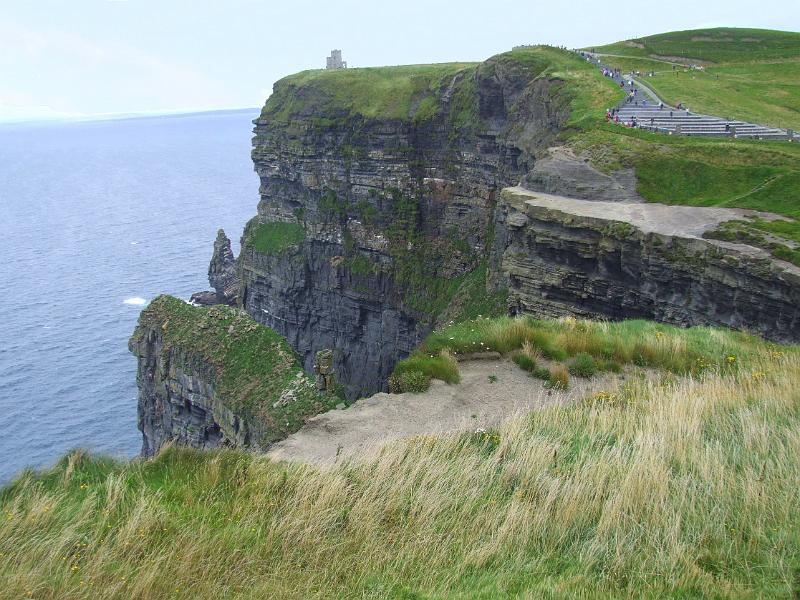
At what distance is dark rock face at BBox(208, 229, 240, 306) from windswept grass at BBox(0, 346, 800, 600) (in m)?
76.2

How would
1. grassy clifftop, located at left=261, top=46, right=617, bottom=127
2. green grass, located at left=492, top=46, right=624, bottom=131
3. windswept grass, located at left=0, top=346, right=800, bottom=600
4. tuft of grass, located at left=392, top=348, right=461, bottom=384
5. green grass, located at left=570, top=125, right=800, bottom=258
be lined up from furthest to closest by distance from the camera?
grassy clifftop, located at left=261, top=46, right=617, bottom=127 < green grass, located at left=492, top=46, right=624, bottom=131 < green grass, located at left=570, top=125, right=800, bottom=258 < tuft of grass, located at left=392, top=348, right=461, bottom=384 < windswept grass, located at left=0, top=346, right=800, bottom=600

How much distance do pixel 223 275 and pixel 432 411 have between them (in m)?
75.5

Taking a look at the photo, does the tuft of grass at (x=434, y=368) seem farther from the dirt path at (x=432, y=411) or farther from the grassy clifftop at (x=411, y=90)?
the grassy clifftop at (x=411, y=90)

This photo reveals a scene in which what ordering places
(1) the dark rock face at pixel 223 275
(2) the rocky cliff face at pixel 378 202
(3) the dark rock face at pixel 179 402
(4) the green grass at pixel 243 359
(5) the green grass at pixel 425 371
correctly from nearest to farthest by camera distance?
(5) the green grass at pixel 425 371
(4) the green grass at pixel 243 359
(3) the dark rock face at pixel 179 402
(2) the rocky cliff face at pixel 378 202
(1) the dark rock face at pixel 223 275

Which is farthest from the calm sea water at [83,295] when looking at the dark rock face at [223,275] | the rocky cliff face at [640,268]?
the rocky cliff face at [640,268]

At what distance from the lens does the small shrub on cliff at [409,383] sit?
17.2 meters

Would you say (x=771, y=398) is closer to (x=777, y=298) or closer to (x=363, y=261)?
(x=777, y=298)

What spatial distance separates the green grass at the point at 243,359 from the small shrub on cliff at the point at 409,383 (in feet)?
37.8

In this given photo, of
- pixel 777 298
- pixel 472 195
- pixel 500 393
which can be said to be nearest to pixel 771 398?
pixel 500 393

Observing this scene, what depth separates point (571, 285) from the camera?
3628 cm

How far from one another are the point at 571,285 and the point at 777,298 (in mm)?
11624

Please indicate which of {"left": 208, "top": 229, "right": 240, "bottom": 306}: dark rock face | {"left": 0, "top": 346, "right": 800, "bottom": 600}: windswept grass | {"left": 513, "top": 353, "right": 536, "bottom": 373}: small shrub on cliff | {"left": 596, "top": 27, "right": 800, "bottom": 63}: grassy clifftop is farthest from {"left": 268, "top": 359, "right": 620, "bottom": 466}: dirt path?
{"left": 208, "top": 229, "right": 240, "bottom": 306}: dark rock face

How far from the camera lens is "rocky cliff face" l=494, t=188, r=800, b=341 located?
88.0ft

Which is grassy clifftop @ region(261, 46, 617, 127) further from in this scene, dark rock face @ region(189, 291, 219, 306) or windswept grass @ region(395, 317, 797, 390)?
windswept grass @ region(395, 317, 797, 390)
